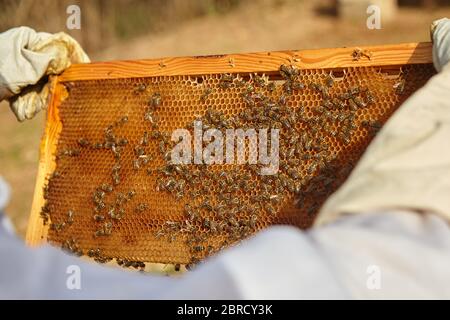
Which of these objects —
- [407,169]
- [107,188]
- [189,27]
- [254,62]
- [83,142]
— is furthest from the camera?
[189,27]

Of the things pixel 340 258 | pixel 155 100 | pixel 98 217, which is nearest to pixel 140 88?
pixel 155 100

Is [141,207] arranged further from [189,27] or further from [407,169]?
[189,27]

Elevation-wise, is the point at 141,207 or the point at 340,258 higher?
the point at 340,258

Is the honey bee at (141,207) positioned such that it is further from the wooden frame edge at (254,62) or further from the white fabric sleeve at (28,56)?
the white fabric sleeve at (28,56)

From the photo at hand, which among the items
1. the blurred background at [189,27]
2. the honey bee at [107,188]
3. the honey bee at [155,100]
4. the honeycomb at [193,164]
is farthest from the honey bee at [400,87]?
the blurred background at [189,27]

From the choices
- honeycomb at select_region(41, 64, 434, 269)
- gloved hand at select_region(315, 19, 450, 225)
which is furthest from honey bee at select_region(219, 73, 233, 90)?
gloved hand at select_region(315, 19, 450, 225)
